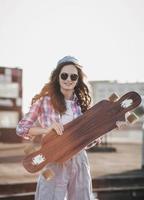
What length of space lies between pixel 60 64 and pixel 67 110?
0.34 metres

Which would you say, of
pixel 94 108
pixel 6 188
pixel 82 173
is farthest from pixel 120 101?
pixel 6 188

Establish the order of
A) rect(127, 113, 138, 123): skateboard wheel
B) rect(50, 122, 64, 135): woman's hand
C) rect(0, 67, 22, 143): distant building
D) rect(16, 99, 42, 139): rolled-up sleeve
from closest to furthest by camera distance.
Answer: rect(50, 122, 64, 135): woman's hand
rect(16, 99, 42, 139): rolled-up sleeve
rect(127, 113, 138, 123): skateboard wheel
rect(0, 67, 22, 143): distant building

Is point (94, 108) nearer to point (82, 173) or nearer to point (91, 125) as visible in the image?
point (91, 125)

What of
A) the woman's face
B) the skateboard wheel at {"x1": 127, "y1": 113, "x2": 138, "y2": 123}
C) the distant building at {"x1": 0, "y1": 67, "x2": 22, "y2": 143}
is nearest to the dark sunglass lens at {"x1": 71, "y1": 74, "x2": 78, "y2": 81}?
the woman's face

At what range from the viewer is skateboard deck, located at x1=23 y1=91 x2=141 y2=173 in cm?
294

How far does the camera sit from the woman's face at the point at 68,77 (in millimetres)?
A: 3023

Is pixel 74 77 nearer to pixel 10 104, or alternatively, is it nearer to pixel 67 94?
pixel 67 94

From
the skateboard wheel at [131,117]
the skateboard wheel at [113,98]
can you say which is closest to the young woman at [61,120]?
the skateboard wheel at [113,98]

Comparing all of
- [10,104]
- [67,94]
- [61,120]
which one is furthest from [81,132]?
[10,104]

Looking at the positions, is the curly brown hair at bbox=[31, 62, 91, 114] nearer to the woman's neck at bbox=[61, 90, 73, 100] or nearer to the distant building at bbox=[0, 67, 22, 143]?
the woman's neck at bbox=[61, 90, 73, 100]

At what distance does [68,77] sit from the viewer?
302 cm

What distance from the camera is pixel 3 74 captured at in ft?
60.5

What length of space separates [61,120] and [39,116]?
0.16m

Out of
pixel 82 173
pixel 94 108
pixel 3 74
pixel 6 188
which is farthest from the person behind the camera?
pixel 3 74
